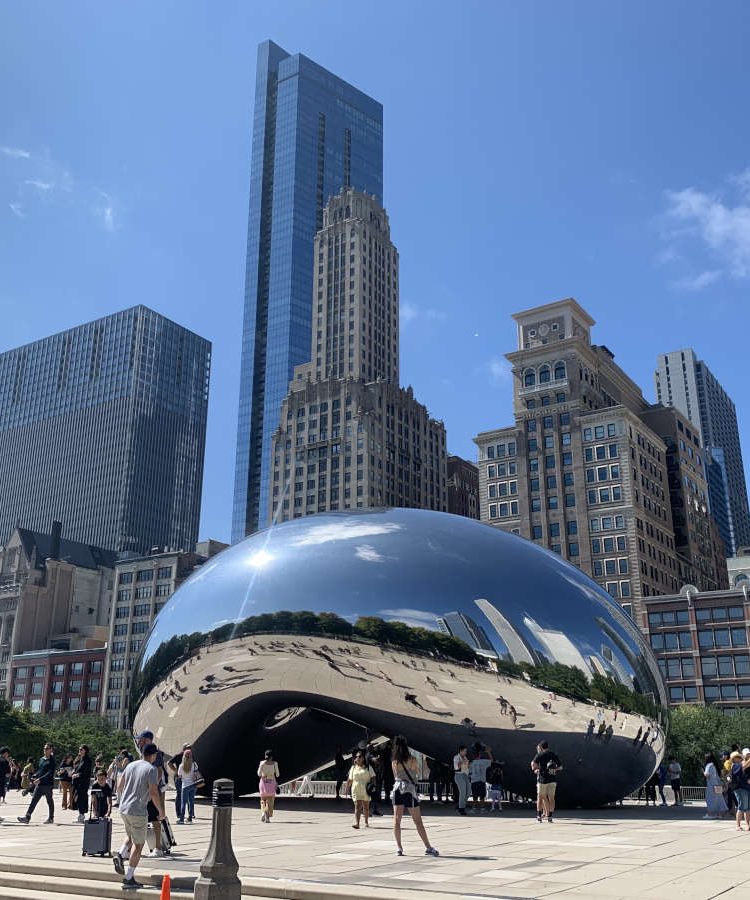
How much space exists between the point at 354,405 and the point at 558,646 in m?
119

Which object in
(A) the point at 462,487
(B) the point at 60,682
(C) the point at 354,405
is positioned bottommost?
(B) the point at 60,682

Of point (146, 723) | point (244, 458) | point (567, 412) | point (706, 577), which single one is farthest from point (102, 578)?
point (146, 723)

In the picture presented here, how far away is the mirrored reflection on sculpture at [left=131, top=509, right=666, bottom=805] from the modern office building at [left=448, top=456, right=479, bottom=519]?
136m

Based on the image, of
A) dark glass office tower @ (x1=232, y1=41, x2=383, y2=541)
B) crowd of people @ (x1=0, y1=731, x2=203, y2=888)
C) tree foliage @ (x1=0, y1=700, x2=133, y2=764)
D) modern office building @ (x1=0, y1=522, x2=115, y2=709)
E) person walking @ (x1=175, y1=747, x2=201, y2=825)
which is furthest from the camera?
dark glass office tower @ (x1=232, y1=41, x2=383, y2=541)

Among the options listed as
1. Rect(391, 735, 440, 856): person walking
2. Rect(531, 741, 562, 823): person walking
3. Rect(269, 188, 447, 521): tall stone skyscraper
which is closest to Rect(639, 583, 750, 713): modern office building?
Rect(269, 188, 447, 521): tall stone skyscraper

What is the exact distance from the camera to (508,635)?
17.3 meters

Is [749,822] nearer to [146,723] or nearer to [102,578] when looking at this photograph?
[146,723]

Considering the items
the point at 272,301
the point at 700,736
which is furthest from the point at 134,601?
the point at 700,736

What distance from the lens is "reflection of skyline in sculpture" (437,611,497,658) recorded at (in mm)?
17188

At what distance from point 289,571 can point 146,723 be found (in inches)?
198

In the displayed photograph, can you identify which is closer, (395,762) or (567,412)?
(395,762)

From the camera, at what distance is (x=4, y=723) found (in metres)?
73.7

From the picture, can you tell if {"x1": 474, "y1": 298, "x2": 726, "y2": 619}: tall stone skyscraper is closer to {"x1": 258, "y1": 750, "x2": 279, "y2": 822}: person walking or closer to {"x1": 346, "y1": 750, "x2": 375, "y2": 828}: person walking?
{"x1": 258, "y1": 750, "x2": 279, "y2": 822}: person walking

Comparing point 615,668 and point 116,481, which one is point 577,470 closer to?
point 615,668
